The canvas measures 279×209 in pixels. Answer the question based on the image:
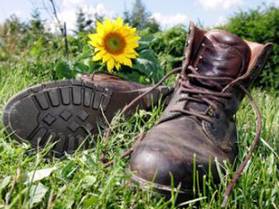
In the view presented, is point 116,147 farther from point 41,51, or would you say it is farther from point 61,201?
point 41,51

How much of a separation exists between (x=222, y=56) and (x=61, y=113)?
59 cm

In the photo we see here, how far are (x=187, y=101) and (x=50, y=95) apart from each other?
51 centimetres

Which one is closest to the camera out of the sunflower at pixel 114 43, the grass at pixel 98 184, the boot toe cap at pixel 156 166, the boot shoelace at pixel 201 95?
the grass at pixel 98 184

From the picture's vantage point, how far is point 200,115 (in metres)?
1.86

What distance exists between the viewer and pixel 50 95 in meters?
2.18

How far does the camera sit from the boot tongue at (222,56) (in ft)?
6.45

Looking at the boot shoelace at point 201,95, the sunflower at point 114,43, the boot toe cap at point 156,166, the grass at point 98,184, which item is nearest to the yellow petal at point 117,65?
the sunflower at point 114,43

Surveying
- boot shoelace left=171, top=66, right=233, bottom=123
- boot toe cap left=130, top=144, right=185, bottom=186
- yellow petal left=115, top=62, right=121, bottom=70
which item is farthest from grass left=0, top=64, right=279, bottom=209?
yellow petal left=115, top=62, right=121, bottom=70

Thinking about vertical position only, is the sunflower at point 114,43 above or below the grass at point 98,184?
above

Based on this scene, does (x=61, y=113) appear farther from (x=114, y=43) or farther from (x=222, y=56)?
(x=114, y=43)

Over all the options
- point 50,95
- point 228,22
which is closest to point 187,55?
point 50,95

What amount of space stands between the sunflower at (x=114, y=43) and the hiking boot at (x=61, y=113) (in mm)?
571

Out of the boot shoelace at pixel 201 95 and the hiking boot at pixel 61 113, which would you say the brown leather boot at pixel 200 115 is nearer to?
the boot shoelace at pixel 201 95

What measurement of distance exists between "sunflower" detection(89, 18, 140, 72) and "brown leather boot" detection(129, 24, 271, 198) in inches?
32.5
